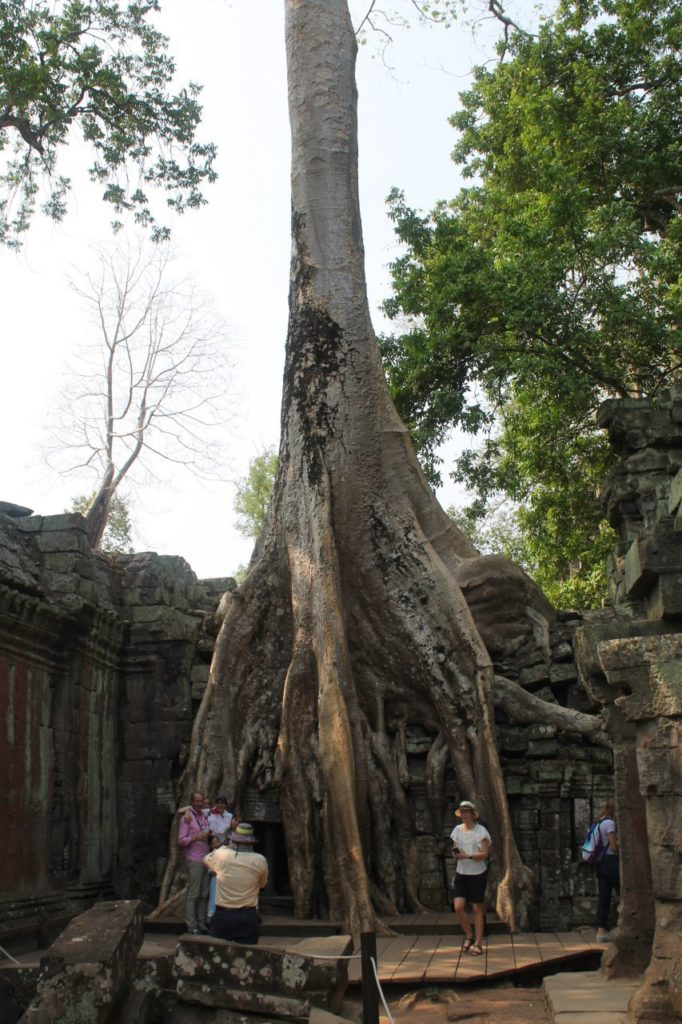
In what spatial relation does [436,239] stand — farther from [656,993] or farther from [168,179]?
[656,993]

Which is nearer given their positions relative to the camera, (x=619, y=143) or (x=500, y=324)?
(x=500, y=324)

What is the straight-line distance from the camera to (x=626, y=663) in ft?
13.3

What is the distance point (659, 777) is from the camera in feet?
12.5

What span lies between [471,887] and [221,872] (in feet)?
5.36

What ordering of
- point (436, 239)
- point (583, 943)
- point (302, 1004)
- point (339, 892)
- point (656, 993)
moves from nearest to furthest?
1. point (656, 993)
2. point (302, 1004)
3. point (583, 943)
4. point (339, 892)
5. point (436, 239)

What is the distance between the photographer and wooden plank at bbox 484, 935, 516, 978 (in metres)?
5.45

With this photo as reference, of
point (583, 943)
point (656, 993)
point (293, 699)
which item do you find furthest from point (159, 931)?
point (656, 993)

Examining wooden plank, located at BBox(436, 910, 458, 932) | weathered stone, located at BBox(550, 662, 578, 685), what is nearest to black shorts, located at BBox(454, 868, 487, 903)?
wooden plank, located at BBox(436, 910, 458, 932)

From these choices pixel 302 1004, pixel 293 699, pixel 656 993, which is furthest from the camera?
pixel 293 699

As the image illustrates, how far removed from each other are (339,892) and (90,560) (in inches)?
132

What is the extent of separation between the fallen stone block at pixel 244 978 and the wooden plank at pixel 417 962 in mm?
1176

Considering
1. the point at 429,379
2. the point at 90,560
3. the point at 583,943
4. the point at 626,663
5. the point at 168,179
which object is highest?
the point at 168,179

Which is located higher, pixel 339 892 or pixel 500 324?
pixel 500 324

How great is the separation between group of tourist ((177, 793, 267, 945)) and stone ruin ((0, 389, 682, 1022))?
66 centimetres
